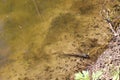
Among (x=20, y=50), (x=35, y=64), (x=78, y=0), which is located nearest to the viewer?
(x=35, y=64)

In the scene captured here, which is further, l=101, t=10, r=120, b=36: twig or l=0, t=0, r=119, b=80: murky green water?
l=0, t=0, r=119, b=80: murky green water

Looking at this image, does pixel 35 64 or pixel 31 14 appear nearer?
pixel 35 64

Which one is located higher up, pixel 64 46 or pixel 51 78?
pixel 64 46

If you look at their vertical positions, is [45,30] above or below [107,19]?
above

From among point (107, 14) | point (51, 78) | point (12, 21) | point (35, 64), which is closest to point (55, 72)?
point (51, 78)

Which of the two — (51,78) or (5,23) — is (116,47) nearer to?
(51,78)

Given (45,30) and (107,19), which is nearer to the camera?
(107,19)

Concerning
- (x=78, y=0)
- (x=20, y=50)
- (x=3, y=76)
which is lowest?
(x=3, y=76)

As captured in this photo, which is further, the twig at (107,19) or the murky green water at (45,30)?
the murky green water at (45,30)
